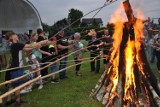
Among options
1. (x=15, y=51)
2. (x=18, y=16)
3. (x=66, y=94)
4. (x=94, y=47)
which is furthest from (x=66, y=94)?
(x=18, y=16)

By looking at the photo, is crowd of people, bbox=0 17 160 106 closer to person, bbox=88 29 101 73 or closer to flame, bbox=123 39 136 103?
person, bbox=88 29 101 73

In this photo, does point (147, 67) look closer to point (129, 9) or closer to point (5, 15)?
point (129, 9)

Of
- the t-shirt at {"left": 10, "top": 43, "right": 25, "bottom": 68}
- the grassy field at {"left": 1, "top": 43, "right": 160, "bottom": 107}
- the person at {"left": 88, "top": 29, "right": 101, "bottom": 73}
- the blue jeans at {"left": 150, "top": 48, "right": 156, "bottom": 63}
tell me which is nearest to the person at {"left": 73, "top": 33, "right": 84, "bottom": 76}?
the person at {"left": 88, "top": 29, "right": 101, "bottom": 73}

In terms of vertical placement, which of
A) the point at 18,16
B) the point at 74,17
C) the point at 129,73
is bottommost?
the point at 129,73

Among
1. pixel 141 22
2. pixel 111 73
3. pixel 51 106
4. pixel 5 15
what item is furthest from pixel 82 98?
pixel 5 15

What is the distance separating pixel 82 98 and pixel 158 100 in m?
2.73

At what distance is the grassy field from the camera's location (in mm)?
8767

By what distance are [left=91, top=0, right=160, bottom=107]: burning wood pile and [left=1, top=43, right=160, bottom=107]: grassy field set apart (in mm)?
1300

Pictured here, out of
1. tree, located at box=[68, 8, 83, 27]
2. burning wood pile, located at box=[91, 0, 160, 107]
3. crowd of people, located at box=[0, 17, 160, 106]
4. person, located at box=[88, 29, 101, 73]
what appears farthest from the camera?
tree, located at box=[68, 8, 83, 27]

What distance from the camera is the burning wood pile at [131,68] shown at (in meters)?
6.98

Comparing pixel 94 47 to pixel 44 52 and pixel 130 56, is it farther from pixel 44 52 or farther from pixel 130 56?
pixel 130 56

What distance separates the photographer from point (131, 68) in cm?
705

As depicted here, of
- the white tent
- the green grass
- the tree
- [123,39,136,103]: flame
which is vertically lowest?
the green grass

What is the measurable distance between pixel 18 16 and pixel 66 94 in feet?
128
